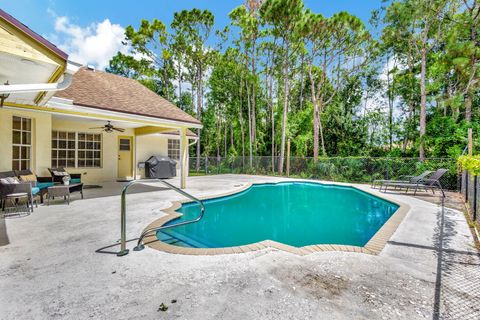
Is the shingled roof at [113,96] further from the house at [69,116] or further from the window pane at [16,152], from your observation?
the window pane at [16,152]

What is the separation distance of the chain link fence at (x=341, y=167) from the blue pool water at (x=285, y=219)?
3323 millimetres

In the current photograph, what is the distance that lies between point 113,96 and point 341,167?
476 inches

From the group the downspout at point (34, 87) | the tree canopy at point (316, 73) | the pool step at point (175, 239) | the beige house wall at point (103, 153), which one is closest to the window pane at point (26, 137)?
the beige house wall at point (103, 153)

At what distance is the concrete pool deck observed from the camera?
216cm

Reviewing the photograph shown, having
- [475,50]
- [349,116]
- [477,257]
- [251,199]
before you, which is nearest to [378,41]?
[349,116]

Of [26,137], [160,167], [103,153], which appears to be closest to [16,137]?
[26,137]

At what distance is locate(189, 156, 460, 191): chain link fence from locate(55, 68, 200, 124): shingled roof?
8.70 metres

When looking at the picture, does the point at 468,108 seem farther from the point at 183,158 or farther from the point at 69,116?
the point at 69,116

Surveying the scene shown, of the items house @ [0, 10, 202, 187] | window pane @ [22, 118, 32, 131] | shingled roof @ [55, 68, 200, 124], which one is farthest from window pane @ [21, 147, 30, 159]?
shingled roof @ [55, 68, 200, 124]

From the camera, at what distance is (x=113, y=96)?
8555 mm

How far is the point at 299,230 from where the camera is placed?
5.63 m

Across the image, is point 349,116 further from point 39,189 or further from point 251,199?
point 39,189

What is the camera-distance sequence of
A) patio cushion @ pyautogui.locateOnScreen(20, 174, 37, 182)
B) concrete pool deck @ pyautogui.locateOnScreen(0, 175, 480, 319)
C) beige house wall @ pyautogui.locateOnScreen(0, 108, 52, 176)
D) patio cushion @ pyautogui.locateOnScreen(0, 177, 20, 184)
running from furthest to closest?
1. beige house wall @ pyautogui.locateOnScreen(0, 108, 52, 176)
2. patio cushion @ pyautogui.locateOnScreen(20, 174, 37, 182)
3. patio cushion @ pyautogui.locateOnScreen(0, 177, 20, 184)
4. concrete pool deck @ pyautogui.locateOnScreen(0, 175, 480, 319)

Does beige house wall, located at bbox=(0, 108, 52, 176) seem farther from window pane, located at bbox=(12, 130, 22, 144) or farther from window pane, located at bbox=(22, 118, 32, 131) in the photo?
window pane, located at bbox=(12, 130, 22, 144)
